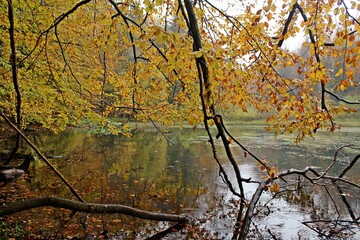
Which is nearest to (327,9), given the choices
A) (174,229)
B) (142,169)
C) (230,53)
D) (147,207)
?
(230,53)

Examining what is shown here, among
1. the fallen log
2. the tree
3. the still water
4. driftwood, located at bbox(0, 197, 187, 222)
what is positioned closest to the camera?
the tree

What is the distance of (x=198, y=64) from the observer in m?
2.27

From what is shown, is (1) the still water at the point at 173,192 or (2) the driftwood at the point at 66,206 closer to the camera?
(2) the driftwood at the point at 66,206

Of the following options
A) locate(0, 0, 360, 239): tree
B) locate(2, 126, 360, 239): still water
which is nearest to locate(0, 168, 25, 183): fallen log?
locate(2, 126, 360, 239): still water

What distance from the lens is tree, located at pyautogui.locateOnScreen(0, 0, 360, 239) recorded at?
2588mm

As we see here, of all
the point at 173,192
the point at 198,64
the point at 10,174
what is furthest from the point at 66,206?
the point at 10,174

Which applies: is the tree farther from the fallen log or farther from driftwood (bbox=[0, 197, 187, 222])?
the fallen log

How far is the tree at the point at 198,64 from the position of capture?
8.49 ft

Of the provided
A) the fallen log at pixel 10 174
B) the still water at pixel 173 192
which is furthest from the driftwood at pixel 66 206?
the fallen log at pixel 10 174

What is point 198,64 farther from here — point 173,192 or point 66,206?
point 173,192

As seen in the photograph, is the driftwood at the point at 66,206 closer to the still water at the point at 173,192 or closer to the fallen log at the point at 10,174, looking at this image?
the still water at the point at 173,192

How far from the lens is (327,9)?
3.02 m

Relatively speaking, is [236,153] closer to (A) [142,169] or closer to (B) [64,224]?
(A) [142,169]

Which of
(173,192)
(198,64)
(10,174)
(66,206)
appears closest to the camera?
(198,64)
